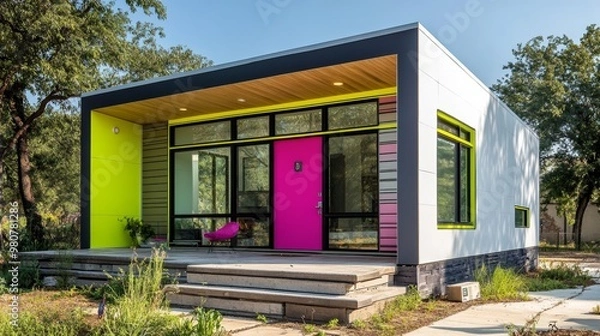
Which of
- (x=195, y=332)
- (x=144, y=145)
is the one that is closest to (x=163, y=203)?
(x=144, y=145)

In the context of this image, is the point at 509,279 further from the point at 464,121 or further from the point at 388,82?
the point at 388,82

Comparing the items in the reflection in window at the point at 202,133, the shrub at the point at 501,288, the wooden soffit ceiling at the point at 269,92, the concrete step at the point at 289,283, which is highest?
the wooden soffit ceiling at the point at 269,92

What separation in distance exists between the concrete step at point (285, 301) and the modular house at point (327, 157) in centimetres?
116

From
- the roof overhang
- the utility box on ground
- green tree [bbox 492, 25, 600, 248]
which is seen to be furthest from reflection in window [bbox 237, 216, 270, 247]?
green tree [bbox 492, 25, 600, 248]

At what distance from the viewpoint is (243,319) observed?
4.96 m

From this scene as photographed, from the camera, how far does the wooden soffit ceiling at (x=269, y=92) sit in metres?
6.69

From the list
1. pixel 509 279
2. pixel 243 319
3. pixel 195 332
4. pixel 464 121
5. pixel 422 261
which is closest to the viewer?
pixel 195 332

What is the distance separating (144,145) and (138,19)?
9.92m

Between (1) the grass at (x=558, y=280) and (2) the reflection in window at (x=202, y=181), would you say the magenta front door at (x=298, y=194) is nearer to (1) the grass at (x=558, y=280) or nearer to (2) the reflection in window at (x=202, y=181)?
(2) the reflection in window at (x=202, y=181)

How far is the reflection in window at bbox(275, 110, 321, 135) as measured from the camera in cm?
820

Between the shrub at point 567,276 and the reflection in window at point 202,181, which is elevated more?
the reflection in window at point 202,181

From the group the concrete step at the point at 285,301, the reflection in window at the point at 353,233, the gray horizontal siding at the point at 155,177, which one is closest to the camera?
the concrete step at the point at 285,301

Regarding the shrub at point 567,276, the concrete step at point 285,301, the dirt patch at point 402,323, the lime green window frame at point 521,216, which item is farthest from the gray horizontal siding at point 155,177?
the shrub at point 567,276

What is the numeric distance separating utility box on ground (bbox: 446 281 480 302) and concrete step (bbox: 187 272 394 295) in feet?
3.08
